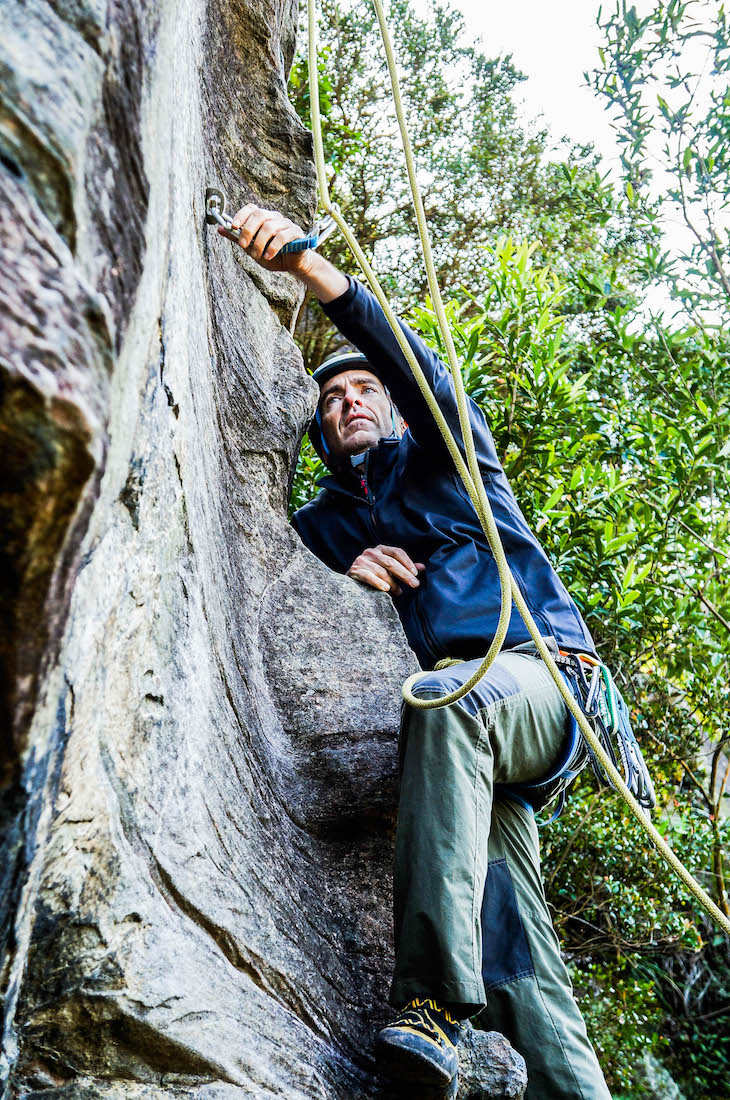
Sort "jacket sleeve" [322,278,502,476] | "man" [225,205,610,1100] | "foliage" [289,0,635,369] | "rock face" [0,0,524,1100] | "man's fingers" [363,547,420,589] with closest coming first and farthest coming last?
"rock face" [0,0,524,1100], "man" [225,205,610,1100], "jacket sleeve" [322,278,502,476], "man's fingers" [363,547,420,589], "foliage" [289,0,635,369]

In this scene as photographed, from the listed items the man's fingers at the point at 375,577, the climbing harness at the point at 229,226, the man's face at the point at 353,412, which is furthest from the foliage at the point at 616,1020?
the climbing harness at the point at 229,226

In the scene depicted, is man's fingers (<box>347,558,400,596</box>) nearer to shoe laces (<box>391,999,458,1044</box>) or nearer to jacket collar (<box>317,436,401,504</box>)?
jacket collar (<box>317,436,401,504</box>)

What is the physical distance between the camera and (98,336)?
1212 mm

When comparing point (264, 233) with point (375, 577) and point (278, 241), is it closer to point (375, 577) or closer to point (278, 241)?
point (278, 241)

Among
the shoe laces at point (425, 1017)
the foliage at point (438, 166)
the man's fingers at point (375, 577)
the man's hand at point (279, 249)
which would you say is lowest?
the shoe laces at point (425, 1017)

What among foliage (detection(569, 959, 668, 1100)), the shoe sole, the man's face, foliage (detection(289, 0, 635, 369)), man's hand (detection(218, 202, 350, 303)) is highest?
foliage (detection(289, 0, 635, 369))

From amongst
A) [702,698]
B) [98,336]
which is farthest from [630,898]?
[98,336]

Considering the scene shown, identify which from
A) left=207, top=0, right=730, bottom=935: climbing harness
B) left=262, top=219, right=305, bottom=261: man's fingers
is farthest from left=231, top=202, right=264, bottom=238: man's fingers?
left=207, top=0, right=730, bottom=935: climbing harness

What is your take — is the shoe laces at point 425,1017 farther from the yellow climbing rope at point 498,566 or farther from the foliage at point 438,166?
the foliage at point 438,166

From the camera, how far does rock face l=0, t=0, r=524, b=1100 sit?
1.18 m

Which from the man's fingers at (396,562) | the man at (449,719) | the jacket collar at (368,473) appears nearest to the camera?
the man at (449,719)

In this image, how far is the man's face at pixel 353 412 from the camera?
12.6ft

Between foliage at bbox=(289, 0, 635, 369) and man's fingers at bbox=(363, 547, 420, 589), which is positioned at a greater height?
foliage at bbox=(289, 0, 635, 369)

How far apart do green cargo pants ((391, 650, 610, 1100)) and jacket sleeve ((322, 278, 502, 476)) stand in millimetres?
911
